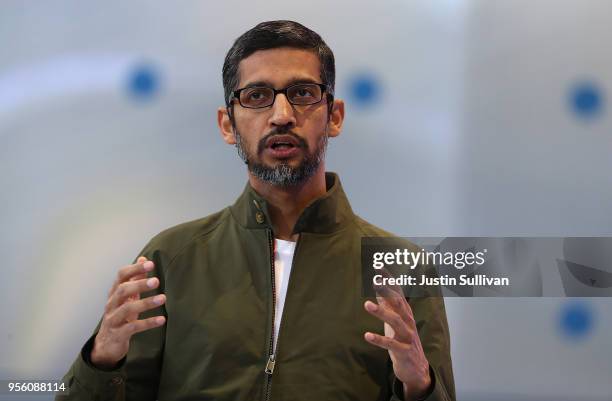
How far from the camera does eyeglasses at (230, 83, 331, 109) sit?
1.64 metres

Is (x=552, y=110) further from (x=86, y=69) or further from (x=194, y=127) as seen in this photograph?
(x=86, y=69)

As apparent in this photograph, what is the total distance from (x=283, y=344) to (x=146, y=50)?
819mm

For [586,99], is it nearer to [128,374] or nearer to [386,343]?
[386,343]

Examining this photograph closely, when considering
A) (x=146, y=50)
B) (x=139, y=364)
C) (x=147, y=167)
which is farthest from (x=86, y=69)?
(x=139, y=364)

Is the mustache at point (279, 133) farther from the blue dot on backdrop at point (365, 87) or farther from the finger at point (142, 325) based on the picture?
the finger at point (142, 325)

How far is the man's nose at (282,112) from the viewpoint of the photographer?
63.1 inches

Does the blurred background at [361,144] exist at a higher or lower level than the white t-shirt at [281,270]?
higher

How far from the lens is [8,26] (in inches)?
74.0

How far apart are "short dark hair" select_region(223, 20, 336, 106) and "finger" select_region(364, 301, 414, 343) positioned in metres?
0.60

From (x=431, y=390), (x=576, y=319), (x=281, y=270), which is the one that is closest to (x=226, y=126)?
(x=281, y=270)

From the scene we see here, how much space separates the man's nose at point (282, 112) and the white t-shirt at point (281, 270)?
26 centimetres

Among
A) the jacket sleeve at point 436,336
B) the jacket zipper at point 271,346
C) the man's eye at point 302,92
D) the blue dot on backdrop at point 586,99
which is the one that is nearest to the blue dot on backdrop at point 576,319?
the jacket sleeve at point 436,336

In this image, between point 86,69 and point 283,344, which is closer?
point 283,344

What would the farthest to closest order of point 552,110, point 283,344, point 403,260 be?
point 552,110, point 403,260, point 283,344
